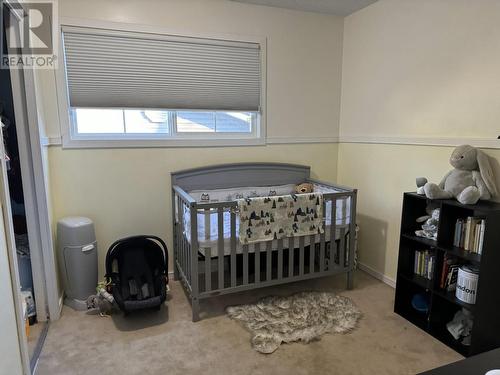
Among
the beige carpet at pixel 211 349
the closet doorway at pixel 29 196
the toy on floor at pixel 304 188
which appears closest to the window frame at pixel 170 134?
the closet doorway at pixel 29 196

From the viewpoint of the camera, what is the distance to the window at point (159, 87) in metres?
2.51

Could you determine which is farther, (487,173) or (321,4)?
(321,4)

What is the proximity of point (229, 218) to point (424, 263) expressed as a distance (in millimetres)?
1383

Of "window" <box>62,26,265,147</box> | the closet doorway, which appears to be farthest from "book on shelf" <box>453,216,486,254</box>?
the closet doorway

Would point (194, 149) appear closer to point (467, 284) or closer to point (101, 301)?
point (101, 301)

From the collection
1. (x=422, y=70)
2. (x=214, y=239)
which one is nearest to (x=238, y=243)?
(x=214, y=239)

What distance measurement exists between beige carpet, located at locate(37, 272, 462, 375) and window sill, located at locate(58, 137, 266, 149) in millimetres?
1209

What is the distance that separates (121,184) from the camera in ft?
8.91

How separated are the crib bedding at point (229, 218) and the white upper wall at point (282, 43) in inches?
20.8

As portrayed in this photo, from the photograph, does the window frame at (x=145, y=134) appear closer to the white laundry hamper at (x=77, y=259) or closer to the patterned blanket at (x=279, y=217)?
the white laundry hamper at (x=77, y=259)

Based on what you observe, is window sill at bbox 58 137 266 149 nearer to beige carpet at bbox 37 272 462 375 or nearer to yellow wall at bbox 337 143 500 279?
yellow wall at bbox 337 143 500 279

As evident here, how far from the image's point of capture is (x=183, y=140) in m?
2.85

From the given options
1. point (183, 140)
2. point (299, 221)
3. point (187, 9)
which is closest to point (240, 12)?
point (187, 9)

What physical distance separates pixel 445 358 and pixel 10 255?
2301 mm
